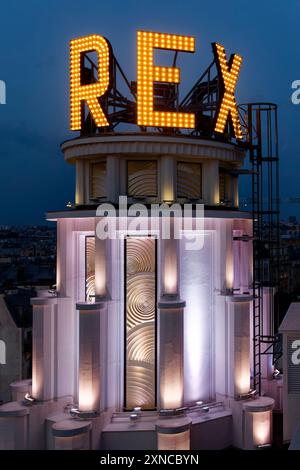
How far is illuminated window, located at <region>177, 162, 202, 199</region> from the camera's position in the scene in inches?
718

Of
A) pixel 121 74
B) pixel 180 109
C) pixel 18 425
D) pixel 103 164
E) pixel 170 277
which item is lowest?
pixel 18 425

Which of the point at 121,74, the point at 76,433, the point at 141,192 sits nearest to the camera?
the point at 76,433

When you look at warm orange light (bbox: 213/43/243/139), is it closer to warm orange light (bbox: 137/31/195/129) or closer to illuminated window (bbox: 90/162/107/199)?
warm orange light (bbox: 137/31/195/129)

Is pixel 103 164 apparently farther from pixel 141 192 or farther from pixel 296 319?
pixel 296 319

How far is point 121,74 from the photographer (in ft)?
63.1

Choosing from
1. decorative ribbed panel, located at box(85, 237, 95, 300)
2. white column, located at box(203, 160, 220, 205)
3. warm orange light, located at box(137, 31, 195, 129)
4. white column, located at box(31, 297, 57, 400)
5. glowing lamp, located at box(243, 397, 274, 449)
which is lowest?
glowing lamp, located at box(243, 397, 274, 449)

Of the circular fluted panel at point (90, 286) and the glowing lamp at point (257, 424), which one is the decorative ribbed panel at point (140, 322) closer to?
the circular fluted panel at point (90, 286)

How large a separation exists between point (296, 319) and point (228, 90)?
9.65 metres

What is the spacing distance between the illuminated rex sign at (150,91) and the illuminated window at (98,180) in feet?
5.19

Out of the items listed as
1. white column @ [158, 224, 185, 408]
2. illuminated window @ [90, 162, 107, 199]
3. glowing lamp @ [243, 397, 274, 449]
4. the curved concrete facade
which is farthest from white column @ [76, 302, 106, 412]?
glowing lamp @ [243, 397, 274, 449]

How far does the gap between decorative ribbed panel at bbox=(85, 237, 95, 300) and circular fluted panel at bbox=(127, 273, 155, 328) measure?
A: 159 centimetres

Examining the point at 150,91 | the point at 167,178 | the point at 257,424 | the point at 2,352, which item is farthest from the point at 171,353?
the point at 2,352

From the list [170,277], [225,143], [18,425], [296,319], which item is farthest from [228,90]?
[18,425]

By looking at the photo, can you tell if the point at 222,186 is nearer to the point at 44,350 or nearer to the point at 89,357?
the point at 89,357
